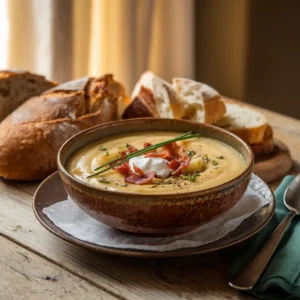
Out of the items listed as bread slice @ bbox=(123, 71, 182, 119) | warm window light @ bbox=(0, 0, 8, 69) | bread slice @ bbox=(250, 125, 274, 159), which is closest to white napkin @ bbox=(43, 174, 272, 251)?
bread slice @ bbox=(250, 125, 274, 159)

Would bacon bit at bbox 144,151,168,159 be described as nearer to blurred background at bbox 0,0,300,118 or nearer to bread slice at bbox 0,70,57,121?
bread slice at bbox 0,70,57,121

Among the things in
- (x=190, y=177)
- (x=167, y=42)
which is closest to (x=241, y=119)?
(x=190, y=177)

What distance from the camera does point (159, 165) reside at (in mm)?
1438

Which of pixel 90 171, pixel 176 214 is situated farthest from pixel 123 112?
pixel 176 214

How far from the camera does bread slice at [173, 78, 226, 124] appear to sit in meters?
2.03

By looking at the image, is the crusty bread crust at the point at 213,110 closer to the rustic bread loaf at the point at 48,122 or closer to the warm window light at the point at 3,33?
the rustic bread loaf at the point at 48,122

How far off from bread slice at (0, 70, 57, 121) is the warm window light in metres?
0.60

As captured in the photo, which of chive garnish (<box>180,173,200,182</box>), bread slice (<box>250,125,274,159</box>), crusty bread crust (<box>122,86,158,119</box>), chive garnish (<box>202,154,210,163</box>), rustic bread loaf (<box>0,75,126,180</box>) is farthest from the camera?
crusty bread crust (<box>122,86,158,119</box>)

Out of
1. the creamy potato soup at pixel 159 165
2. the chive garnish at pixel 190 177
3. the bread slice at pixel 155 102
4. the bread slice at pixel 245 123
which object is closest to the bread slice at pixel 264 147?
the bread slice at pixel 245 123

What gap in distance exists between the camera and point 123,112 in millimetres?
2178

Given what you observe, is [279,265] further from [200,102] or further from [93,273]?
[200,102]

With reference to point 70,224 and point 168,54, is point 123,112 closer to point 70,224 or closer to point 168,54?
point 70,224

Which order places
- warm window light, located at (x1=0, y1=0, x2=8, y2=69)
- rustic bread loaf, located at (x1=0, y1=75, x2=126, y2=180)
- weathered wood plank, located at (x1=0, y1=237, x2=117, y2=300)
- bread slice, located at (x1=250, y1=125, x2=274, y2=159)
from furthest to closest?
warm window light, located at (x1=0, y1=0, x2=8, y2=69)
bread slice, located at (x1=250, y1=125, x2=274, y2=159)
rustic bread loaf, located at (x1=0, y1=75, x2=126, y2=180)
weathered wood plank, located at (x1=0, y1=237, x2=117, y2=300)

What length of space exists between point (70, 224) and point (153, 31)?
6.63 feet
